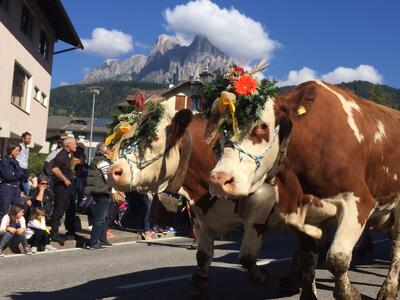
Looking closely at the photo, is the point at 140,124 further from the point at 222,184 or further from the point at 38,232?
the point at 38,232

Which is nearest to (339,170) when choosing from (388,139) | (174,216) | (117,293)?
(388,139)

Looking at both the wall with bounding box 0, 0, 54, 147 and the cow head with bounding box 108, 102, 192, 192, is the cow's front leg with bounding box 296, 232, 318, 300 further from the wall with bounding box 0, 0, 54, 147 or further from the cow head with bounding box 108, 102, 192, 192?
the wall with bounding box 0, 0, 54, 147

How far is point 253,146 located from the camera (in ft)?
14.4

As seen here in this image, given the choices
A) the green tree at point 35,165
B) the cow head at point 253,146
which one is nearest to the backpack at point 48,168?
the cow head at point 253,146

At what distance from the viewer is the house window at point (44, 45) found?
89.2ft

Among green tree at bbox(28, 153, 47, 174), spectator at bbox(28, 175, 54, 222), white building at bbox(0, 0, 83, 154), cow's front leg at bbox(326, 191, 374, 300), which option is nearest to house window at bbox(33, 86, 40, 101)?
white building at bbox(0, 0, 83, 154)

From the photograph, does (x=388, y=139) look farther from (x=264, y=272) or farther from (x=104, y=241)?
(x=104, y=241)

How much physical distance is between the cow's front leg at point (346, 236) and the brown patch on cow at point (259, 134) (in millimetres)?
875

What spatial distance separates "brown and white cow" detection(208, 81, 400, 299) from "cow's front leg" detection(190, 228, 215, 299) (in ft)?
3.23

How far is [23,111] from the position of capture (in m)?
24.2

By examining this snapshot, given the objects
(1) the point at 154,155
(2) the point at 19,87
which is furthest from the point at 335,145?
(2) the point at 19,87

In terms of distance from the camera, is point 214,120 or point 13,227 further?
point 13,227

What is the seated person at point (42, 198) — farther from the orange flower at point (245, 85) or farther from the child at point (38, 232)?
the orange flower at point (245, 85)

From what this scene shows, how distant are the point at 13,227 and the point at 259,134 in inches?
243
